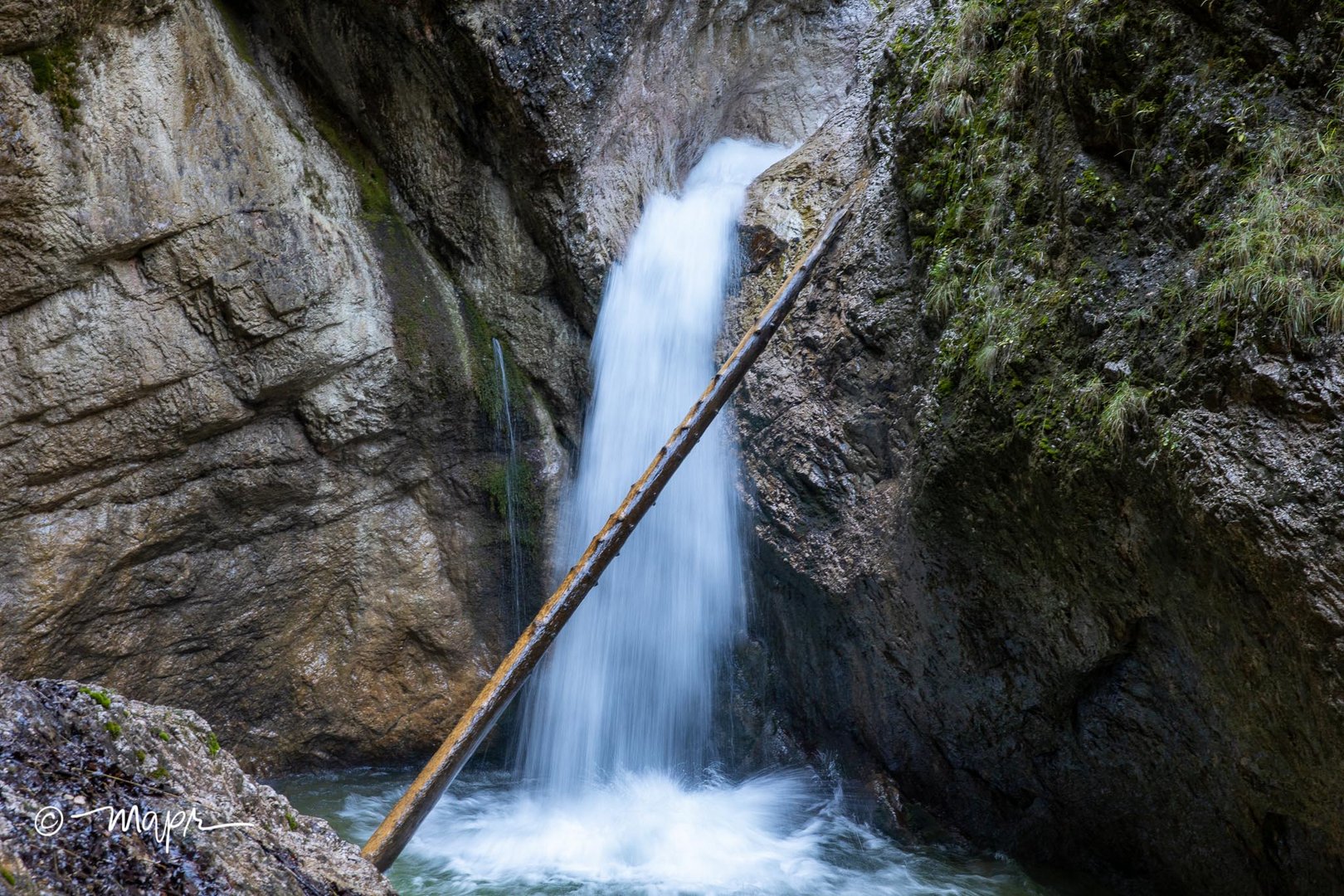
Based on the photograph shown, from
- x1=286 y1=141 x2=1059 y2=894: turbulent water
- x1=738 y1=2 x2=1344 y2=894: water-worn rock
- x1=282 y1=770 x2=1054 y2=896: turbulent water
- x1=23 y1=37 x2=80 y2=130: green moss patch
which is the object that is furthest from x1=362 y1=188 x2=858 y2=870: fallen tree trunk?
x1=23 y1=37 x2=80 y2=130: green moss patch

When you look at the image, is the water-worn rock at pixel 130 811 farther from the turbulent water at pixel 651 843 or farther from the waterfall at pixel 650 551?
the waterfall at pixel 650 551

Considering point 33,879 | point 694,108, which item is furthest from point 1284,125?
point 694,108

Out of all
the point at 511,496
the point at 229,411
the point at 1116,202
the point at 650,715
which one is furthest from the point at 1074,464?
the point at 229,411

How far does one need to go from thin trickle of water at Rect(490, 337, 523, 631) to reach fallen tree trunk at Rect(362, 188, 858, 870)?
2635 mm

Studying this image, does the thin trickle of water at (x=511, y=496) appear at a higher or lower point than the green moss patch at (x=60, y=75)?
lower

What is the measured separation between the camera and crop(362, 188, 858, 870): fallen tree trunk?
14.1ft

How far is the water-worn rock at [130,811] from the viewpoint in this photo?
150 centimetres

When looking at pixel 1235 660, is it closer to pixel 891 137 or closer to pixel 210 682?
pixel 891 137

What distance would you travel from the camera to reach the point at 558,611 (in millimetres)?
4758

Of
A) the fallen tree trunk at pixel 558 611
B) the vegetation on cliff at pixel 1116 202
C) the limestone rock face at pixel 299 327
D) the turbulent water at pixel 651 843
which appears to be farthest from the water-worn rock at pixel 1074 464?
the limestone rock face at pixel 299 327

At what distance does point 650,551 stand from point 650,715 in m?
1.36

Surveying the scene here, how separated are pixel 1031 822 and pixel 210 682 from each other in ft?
19.7

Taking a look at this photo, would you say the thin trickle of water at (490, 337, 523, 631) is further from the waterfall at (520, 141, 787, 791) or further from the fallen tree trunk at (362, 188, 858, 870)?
the fallen tree trunk at (362, 188, 858, 870)

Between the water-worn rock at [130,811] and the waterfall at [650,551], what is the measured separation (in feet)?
15.4
